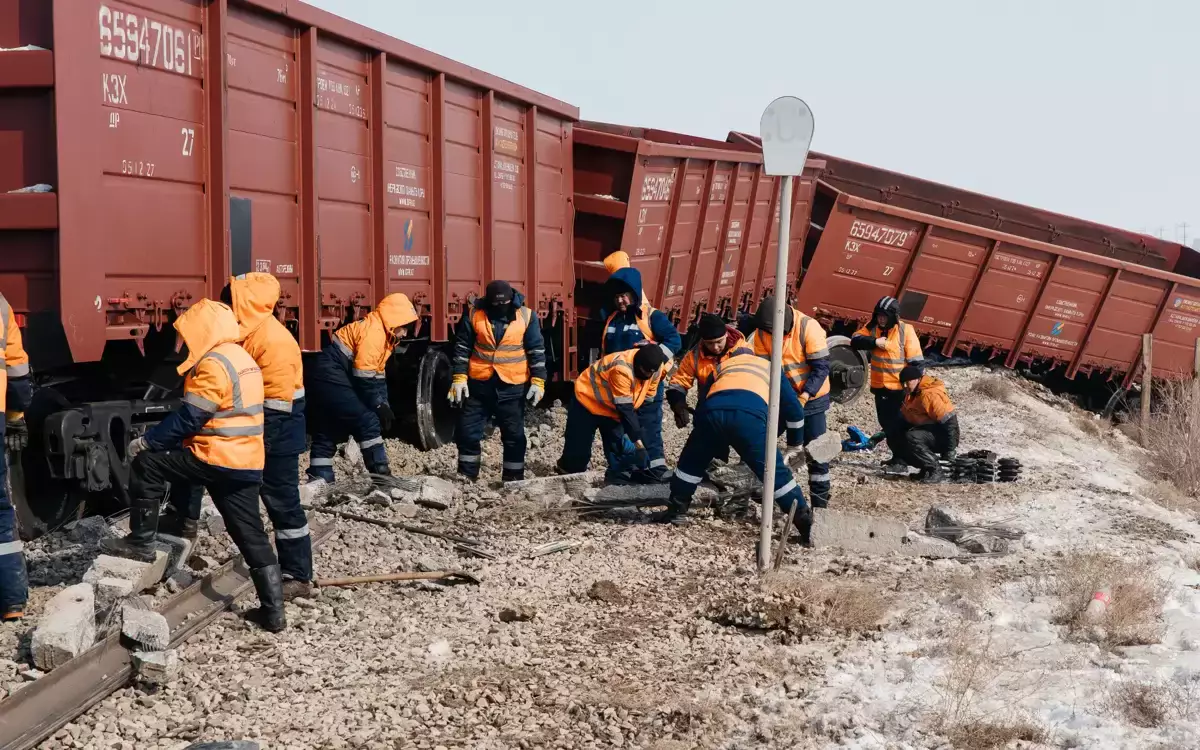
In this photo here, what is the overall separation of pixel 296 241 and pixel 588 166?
4195mm

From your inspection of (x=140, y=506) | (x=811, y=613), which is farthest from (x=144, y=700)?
(x=811, y=613)

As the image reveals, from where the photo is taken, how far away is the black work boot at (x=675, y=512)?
755 cm

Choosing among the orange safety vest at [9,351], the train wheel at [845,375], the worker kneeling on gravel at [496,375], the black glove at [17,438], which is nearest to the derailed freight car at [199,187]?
the black glove at [17,438]

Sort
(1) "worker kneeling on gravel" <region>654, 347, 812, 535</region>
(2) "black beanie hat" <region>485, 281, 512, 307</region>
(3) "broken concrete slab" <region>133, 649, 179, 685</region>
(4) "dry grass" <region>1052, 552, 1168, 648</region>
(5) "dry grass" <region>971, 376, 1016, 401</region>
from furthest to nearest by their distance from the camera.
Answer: (5) "dry grass" <region>971, 376, 1016, 401</region> < (2) "black beanie hat" <region>485, 281, 512, 307</region> < (1) "worker kneeling on gravel" <region>654, 347, 812, 535</region> < (4) "dry grass" <region>1052, 552, 1168, 648</region> < (3) "broken concrete slab" <region>133, 649, 179, 685</region>

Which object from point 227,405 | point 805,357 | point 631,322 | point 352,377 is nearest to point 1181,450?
point 805,357

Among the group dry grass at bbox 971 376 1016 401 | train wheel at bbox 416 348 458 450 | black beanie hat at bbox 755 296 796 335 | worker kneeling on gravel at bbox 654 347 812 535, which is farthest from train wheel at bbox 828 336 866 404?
worker kneeling on gravel at bbox 654 347 812 535

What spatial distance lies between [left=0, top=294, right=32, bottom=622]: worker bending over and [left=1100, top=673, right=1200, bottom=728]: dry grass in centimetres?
449

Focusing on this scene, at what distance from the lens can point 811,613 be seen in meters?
5.63

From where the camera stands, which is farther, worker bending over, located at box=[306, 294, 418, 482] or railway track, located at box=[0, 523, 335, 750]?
worker bending over, located at box=[306, 294, 418, 482]

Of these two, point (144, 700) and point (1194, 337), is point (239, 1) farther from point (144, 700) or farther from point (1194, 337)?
point (1194, 337)

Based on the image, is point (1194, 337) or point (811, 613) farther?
point (1194, 337)

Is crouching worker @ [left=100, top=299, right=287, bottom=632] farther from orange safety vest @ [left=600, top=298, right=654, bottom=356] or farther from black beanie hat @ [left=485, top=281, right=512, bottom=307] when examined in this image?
orange safety vest @ [left=600, top=298, right=654, bottom=356]

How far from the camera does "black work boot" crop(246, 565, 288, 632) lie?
5.33 meters

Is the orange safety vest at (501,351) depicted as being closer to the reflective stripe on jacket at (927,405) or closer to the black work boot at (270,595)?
the reflective stripe on jacket at (927,405)
